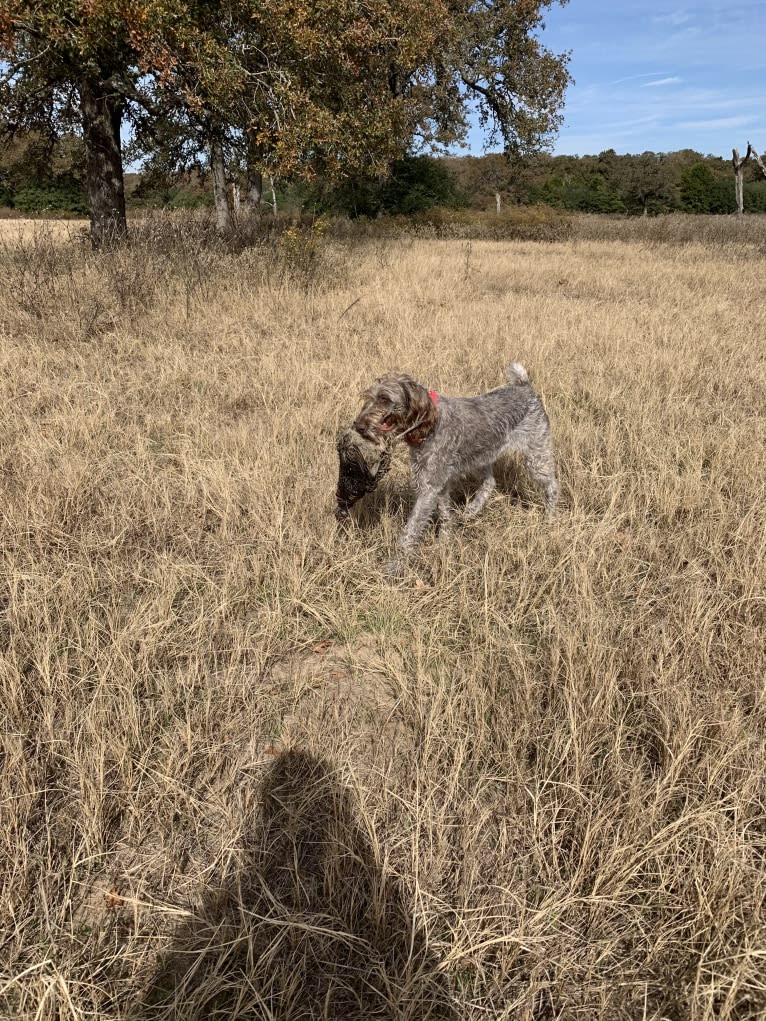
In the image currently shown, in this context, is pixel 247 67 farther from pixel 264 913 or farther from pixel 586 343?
pixel 264 913

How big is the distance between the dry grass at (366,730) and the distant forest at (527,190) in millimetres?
26068

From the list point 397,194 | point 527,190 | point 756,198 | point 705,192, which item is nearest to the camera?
point 397,194

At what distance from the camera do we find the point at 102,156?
1116 centimetres

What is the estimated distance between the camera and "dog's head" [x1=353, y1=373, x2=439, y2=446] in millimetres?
3047

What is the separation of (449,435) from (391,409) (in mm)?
624

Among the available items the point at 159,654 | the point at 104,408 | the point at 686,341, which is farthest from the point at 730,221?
the point at 159,654

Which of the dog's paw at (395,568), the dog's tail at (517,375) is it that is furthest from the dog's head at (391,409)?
the dog's tail at (517,375)

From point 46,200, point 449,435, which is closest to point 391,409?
point 449,435

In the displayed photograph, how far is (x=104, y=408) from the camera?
517cm

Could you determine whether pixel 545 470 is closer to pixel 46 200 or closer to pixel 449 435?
pixel 449 435

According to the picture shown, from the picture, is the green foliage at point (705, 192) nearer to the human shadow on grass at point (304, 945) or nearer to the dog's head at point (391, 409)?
the dog's head at point (391, 409)

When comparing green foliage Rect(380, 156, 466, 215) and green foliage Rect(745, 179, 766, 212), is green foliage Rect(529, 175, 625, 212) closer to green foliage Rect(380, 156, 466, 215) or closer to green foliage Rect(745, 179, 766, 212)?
green foliage Rect(745, 179, 766, 212)

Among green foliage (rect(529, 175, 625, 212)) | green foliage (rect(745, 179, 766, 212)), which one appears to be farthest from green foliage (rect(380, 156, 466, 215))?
green foliage (rect(745, 179, 766, 212))

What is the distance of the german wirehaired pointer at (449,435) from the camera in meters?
3.08
